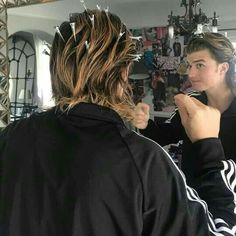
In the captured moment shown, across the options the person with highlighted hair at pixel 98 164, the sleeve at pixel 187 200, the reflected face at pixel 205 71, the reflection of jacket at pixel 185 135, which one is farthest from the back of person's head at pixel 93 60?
the reflected face at pixel 205 71

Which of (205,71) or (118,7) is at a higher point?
(118,7)

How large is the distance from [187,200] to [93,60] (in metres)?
0.21

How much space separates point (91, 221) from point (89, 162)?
0.07 meters

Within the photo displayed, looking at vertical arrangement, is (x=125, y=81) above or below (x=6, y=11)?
below

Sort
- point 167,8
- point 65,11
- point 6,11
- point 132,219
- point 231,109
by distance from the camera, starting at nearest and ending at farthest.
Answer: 1. point 132,219
2. point 231,109
3. point 167,8
4. point 65,11
5. point 6,11

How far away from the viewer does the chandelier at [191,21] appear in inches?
43.3

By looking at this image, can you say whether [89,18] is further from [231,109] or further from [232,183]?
[231,109]

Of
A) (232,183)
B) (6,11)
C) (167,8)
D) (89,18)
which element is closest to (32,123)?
(89,18)

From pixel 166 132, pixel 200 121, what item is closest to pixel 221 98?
pixel 166 132

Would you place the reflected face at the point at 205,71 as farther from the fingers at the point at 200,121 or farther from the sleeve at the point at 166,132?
the fingers at the point at 200,121

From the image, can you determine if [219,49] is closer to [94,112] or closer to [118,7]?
[118,7]

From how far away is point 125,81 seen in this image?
1.52ft

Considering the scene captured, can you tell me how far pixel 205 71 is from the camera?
89 centimetres

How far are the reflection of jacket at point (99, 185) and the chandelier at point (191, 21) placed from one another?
0.76 metres
